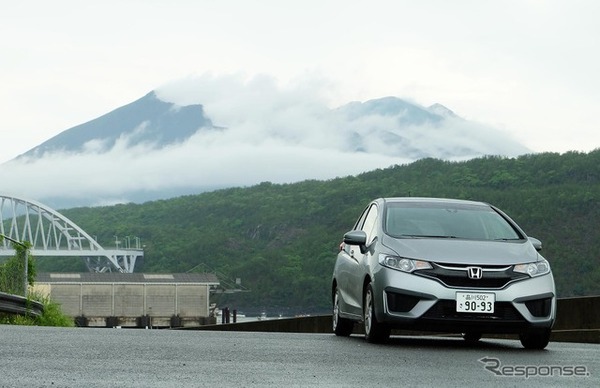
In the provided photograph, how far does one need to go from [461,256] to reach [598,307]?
6.05 meters

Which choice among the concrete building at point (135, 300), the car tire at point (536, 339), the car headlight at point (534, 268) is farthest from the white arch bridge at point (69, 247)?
the car headlight at point (534, 268)

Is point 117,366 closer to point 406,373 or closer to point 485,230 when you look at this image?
point 406,373

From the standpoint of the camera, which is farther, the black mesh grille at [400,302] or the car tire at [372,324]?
the car tire at [372,324]

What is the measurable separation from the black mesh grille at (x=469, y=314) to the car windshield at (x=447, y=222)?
1074 mm

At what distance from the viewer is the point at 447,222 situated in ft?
41.4

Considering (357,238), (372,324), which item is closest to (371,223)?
(357,238)

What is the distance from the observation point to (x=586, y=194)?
136 meters

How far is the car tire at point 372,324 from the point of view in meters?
12.0

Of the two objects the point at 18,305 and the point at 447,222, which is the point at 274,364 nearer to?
the point at 447,222

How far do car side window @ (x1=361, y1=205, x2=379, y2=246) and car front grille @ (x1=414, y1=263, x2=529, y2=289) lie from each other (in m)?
1.31

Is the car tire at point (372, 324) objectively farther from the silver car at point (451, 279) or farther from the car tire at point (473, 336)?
the car tire at point (473, 336)

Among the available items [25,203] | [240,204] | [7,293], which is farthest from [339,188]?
[7,293]

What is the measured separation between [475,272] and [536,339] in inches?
47.7

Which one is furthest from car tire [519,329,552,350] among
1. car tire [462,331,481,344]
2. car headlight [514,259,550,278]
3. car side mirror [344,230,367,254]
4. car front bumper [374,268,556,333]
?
car tire [462,331,481,344]
